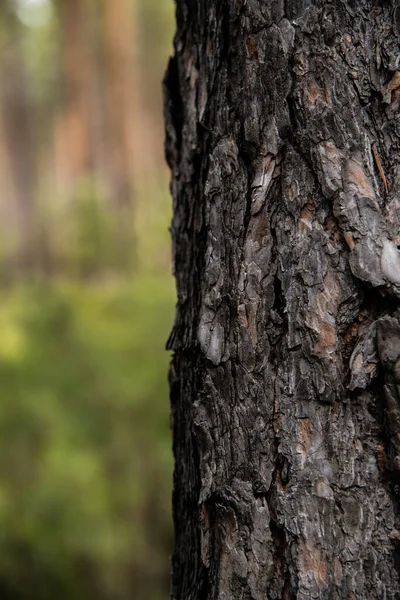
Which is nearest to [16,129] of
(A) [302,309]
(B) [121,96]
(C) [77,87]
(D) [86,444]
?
(C) [77,87]

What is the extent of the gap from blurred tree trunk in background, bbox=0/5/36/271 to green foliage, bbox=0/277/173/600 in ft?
42.2

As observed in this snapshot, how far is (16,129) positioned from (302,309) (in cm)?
2038

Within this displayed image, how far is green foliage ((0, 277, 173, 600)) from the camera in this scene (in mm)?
4008

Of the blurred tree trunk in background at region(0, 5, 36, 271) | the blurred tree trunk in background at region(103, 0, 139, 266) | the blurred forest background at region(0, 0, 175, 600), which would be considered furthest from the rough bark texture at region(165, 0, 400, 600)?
the blurred tree trunk in background at region(0, 5, 36, 271)

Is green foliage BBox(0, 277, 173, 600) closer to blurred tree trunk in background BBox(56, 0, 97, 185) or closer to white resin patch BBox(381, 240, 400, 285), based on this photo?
white resin patch BBox(381, 240, 400, 285)

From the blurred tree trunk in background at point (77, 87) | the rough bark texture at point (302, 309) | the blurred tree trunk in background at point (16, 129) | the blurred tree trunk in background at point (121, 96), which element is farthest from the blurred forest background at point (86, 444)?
the blurred tree trunk in background at point (16, 129)

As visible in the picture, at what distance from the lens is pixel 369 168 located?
3.07 feet

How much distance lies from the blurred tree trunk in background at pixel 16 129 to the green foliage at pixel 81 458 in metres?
12.9

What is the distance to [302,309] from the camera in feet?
3.10

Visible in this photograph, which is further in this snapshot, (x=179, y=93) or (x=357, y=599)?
(x=179, y=93)

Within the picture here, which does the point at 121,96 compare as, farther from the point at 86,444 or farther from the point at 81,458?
the point at 81,458

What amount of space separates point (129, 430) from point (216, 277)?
3.51 meters

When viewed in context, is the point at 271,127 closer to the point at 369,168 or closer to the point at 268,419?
the point at 369,168

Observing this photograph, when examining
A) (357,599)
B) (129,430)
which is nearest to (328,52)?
(357,599)
